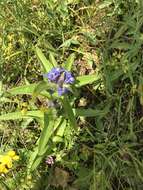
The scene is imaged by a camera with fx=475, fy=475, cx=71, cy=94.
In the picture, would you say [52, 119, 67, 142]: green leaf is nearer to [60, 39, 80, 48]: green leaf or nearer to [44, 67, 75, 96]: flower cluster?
[44, 67, 75, 96]: flower cluster

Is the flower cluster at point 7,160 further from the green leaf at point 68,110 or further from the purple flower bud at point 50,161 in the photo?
the green leaf at point 68,110

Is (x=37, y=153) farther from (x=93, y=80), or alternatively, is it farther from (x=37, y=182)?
(x=93, y=80)

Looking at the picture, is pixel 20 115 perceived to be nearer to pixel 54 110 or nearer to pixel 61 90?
pixel 54 110

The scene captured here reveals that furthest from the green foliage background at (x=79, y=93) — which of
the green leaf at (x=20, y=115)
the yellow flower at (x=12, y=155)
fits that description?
the yellow flower at (x=12, y=155)

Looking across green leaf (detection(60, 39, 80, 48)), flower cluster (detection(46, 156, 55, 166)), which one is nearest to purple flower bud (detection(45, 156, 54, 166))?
flower cluster (detection(46, 156, 55, 166))

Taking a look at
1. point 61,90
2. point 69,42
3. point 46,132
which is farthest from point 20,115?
point 69,42

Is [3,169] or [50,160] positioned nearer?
[3,169]
